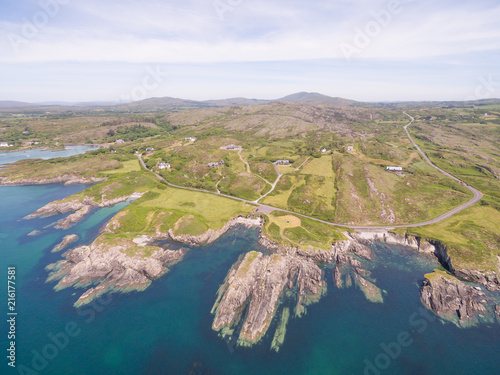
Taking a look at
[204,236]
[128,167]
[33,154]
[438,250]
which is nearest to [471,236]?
[438,250]

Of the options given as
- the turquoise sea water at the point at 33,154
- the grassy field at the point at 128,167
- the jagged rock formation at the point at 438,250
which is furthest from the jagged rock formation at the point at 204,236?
the turquoise sea water at the point at 33,154

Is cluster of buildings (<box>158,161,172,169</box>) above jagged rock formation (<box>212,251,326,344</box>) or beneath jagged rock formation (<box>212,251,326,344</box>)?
above

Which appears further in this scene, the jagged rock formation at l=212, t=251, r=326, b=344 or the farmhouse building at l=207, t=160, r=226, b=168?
the farmhouse building at l=207, t=160, r=226, b=168

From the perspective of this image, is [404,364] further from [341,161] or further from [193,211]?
[341,161]

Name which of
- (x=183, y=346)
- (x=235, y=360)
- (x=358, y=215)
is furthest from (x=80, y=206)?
(x=358, y=215)
